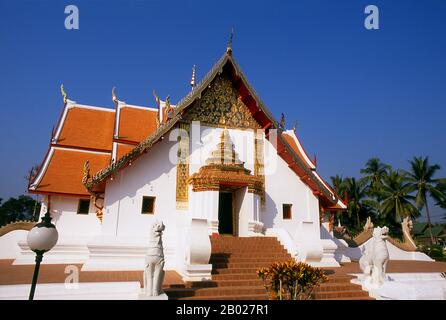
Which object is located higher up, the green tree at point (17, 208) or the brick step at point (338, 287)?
the green tree at point (17, 208)

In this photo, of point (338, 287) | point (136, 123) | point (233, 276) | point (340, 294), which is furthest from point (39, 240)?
point (136, 123)

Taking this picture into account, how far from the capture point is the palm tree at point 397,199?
27.2 metres

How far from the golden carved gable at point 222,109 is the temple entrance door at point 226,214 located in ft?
7.52

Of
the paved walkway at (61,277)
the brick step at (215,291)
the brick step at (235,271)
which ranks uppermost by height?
the brick step at (235,271)

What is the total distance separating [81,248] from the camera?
28.8 feet

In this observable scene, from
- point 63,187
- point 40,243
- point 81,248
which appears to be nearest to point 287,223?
point 81,248

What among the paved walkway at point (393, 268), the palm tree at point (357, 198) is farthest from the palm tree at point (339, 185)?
the paved walkway at point (393, 268)

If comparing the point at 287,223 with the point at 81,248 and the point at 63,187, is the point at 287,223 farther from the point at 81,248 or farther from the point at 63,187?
the point at 63,187

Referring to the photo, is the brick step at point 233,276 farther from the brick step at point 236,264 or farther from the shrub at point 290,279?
the shrub at point 290,279

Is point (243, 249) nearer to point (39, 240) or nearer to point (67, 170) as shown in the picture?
point (39, 240)

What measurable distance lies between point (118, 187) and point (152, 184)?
0.90m

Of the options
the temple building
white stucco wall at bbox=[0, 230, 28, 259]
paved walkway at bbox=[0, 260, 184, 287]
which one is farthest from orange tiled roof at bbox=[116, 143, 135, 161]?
paved walkway at bbox=[0, 260, 184, 287]

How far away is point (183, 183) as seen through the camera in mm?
9039

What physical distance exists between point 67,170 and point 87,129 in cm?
208
